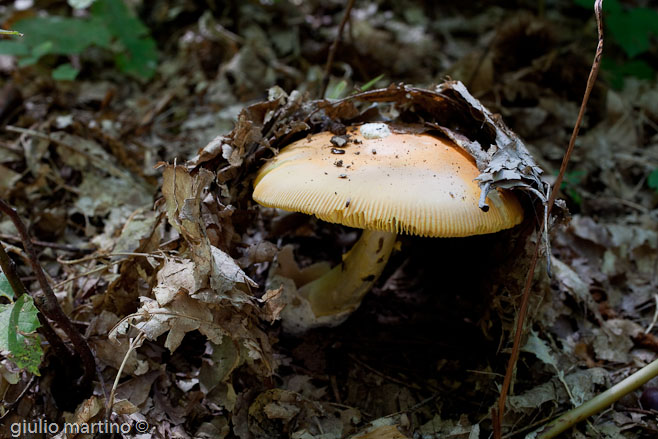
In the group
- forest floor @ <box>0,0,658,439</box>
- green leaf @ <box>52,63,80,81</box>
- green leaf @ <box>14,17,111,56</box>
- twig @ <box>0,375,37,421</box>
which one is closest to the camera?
twig @ <box>0,375,37,421</box>

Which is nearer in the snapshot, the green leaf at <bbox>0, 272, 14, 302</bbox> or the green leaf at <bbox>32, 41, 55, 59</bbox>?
the green leaf at <bbox>0, 272, 14, 302</bbox>

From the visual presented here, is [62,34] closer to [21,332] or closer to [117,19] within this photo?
[117,19]

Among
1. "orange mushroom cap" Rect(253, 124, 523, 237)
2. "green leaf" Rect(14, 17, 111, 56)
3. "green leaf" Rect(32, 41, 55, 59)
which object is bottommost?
"green leaf" Rect(32, 41, 55, 59)

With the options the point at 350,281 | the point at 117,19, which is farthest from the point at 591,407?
the point at 117,19

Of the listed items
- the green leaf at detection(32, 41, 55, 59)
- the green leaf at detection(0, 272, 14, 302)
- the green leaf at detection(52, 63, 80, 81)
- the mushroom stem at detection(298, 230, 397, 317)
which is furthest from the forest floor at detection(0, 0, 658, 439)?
the green leaf at detection(32, 41, 55, 59)

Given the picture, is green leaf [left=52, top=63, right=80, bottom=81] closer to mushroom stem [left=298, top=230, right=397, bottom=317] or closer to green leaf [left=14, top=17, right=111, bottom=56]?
green leaf [left=14, top=17, right=111, bottom=56]

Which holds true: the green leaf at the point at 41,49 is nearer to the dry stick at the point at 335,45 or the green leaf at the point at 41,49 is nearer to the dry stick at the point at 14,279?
the dry stick at the point at 335,45

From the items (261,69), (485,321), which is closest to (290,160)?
(485,321)
